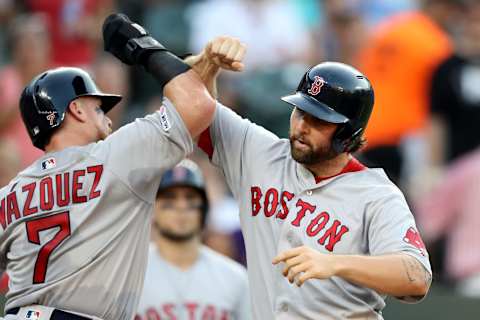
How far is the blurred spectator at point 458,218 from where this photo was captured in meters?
9.95

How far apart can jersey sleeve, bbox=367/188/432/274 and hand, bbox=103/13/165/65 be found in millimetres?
1374

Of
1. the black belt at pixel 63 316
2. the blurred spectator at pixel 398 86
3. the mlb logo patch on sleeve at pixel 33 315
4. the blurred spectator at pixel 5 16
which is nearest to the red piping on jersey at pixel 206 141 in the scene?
the black belt at pixel 63 316

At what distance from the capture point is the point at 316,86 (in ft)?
18.5

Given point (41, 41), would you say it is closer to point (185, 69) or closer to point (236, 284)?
point (236, 284)

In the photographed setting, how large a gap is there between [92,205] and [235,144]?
854 mm

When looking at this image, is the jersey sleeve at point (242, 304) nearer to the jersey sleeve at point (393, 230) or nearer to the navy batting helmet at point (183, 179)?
the navy batting helmet at point (183, 179)

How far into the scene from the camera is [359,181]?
561cm

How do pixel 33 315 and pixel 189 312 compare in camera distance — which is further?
pixel 189 312

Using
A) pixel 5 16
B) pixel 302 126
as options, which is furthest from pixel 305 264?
pixel 5 16

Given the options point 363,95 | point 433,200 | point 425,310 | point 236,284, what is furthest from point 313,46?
point 363,95

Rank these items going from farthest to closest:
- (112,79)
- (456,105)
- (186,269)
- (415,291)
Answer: (112,79)
(456,105)
(186,269)
(415,291)

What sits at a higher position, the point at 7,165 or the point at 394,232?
the point at 394,232

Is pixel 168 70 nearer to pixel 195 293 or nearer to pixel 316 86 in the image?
pixel 316 86

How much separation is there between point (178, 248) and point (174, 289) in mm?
352
